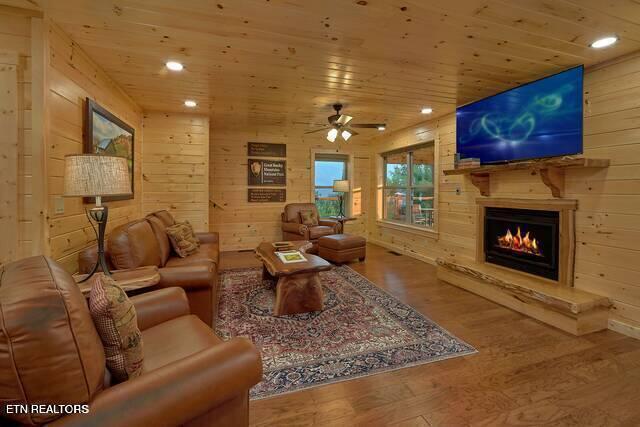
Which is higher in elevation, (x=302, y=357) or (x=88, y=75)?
(x=88, y=75)

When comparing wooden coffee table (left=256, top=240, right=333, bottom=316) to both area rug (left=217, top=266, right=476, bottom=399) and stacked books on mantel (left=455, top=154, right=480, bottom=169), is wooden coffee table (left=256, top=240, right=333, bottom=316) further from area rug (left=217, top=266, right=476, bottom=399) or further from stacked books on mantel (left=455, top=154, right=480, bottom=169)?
stacked books on mantel (left=455, top=154, right=480, bottom=169)

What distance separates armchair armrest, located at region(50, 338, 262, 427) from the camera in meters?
0.88

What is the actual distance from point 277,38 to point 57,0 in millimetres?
1368

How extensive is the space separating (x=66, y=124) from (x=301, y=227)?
3511 millimetres

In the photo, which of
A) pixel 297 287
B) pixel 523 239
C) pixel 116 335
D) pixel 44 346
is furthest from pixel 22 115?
pixel 523 239

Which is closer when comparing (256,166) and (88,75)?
(88,75)

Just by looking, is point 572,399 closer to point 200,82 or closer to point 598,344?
point 598,344

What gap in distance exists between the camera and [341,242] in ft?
15.4

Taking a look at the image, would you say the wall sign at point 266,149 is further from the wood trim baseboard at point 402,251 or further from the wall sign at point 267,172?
the wood trim baseboard at point 402,251

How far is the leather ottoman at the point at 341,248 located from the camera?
15.4 ft

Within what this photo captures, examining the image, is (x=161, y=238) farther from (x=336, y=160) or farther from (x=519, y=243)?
(x=336, y=160)

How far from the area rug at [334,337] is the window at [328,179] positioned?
11.2 feet

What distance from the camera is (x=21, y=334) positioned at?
791 mm

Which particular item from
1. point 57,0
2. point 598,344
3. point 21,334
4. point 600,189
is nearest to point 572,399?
point 598,344
